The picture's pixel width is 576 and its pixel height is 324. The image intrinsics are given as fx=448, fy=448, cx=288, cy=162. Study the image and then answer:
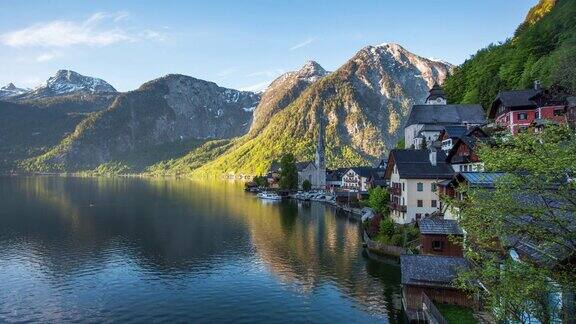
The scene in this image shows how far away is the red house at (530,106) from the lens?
85.8 m

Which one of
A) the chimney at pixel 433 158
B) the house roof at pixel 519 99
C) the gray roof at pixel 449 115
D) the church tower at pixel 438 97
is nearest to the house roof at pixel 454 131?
the house roof at pixel 519 99

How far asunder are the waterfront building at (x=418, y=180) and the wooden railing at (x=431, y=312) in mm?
35371

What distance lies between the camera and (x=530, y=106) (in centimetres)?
8881

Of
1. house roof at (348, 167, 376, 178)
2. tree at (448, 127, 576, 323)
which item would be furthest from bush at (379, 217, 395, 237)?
house roof at (348, 167, 376, 178)

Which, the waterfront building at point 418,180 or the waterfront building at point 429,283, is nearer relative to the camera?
the waterfront building at point 429,283

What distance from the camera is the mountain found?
95.1 meters

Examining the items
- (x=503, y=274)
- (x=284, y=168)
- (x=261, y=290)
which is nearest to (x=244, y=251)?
(x=261, y=290)

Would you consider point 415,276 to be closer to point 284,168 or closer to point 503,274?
point 503,274

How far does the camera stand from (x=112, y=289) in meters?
56.2

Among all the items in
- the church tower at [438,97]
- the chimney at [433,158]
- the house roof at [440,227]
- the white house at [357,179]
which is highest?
the church tower at [438,97]

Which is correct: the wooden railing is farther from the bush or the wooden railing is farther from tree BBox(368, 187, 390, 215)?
tree BBox(368, 187, 390, 215)

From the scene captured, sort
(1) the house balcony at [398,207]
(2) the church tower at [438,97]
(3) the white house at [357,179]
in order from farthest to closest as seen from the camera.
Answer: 1. (2) the church tower at [438,97]
2. (3) the white house at [357,179]
3. (1) the house balcony at [398,207]

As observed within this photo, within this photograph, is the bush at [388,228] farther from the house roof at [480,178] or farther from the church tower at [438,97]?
the church tower at [438,97]

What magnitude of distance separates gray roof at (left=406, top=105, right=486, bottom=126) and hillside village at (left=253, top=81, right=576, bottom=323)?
27 cm
